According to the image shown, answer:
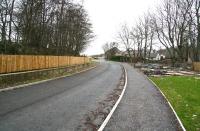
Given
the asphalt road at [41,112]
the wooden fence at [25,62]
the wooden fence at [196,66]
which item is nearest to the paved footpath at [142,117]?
the asphalt road at [41,112]

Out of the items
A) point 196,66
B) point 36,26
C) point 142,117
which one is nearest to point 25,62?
point 36,26

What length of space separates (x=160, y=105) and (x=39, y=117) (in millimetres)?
6923

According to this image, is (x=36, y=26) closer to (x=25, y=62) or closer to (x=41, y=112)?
(x=25, y=62)

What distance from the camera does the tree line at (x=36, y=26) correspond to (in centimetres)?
3180

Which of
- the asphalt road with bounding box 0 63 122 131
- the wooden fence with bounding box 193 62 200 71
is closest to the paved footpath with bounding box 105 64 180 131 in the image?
the asphalt road with bounding box 0 63 122 131

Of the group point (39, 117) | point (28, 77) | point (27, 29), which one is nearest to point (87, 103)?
point (39, 117)

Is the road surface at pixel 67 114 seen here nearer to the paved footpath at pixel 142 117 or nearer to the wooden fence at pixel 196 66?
the paved footpath at pixel 142 117

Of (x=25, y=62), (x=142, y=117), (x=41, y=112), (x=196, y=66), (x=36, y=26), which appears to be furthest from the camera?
(x=196, y=66)

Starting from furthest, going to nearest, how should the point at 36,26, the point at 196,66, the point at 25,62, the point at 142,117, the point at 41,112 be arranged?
the point at 196,66
the point at 36,26
the point at 25,62
the point at 142,117
the point at 41,112

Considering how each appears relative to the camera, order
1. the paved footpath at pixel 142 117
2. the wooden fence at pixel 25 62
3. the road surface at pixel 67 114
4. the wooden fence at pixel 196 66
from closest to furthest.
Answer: the road surface at pixel 67 114 < the paved footpath at pixel 142 117 < the wooden fence at pixel 25 62 < the wooden fence at pixel 196 66

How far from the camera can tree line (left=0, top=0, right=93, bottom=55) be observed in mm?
31797

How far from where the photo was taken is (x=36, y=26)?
124 ft

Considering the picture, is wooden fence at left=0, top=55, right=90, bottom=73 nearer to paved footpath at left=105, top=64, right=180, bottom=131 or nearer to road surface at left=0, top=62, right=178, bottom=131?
road surface at left=0, top=62, right=178, bottom=131

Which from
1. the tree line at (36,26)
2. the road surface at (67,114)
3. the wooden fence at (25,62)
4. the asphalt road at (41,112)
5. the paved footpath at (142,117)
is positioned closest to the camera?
the asphalt road at (41,112)
